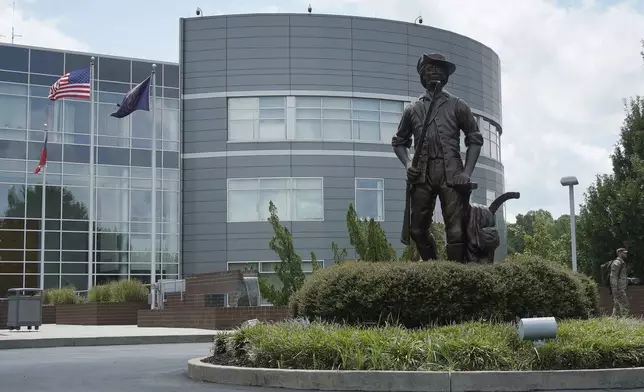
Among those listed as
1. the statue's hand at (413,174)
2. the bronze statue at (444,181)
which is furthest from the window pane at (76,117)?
the statue's hand at (413,174)

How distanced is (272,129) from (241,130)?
4.98 ft

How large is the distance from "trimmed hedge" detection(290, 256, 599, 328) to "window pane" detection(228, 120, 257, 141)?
32.1 m

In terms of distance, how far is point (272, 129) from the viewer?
4328 centimetres

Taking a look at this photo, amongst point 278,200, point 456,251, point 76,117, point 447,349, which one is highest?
point 76,117

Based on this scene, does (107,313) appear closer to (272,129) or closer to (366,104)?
(272,129)

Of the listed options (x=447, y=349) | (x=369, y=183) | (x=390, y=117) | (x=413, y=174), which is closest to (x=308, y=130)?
(x=369, y=183)

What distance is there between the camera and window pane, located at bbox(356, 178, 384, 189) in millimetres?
43906

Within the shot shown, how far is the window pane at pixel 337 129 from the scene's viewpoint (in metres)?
Result: 43.7

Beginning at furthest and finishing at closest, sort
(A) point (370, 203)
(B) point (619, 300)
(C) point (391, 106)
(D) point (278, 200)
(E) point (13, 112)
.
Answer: (C) point (391, 106), (A) point (370, 203), (D) point (278, 200), (E) point (13, 112), (B) point (619, 300)

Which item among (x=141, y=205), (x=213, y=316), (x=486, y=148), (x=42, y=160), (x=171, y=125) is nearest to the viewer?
(x=213, y=316)

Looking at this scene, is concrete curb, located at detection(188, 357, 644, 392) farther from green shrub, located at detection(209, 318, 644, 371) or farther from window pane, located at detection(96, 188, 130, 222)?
window pane, located at detection(96, 188, 130, 222)

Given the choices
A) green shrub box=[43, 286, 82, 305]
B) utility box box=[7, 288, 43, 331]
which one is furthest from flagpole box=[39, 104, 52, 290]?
utility box box=[7, 288, 43, 331]

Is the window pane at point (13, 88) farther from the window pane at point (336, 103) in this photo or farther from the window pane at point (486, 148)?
the window pane at point (486, 148)

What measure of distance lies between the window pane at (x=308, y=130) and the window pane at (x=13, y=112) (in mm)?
12693
